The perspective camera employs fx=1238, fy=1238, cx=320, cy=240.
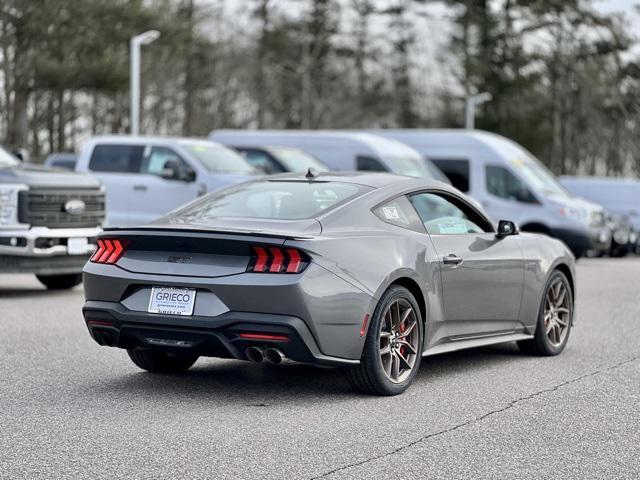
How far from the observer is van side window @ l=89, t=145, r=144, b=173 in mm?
19906

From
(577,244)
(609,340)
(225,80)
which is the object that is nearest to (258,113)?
(225,80)

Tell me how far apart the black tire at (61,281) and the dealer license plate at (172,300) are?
750 cm

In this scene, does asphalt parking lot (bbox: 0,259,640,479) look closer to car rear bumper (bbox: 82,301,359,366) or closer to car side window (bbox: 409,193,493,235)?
car rear bumper (bbox: 82,301,359,366)

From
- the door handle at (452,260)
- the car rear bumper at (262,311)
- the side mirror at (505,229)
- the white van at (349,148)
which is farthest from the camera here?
the white van at (349,148)

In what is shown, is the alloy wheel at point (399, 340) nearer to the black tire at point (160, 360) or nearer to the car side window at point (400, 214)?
the car side window at point (400, 214)

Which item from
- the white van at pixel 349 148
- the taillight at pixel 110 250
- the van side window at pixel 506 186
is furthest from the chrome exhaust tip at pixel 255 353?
the van side window at pixel 506 186

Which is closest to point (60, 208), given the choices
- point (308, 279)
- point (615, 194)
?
point (308, 279)

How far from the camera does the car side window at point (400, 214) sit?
7873 millimetres

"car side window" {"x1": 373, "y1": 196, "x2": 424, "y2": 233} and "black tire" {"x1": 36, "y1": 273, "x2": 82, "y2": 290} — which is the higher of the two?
"car side window" {"x1": 373, "y1": 196, "x2": 424, "y2": 233}

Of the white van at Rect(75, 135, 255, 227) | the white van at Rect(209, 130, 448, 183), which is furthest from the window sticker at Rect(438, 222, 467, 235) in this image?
the white van at Rect(209, 130, 448, 183)

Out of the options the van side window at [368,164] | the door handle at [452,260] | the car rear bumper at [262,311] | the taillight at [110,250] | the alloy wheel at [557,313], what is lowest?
the alloy wheel at [557,313]

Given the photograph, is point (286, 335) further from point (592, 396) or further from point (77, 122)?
point (77, 122)

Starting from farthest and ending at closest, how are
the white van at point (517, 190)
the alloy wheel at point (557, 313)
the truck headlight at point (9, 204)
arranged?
1. the white van at point (517, 190)
2. the truck headlight at point (9, 204)
3. the alloy wheel at point (557, 313)

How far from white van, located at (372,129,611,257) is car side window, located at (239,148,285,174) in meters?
4.00
